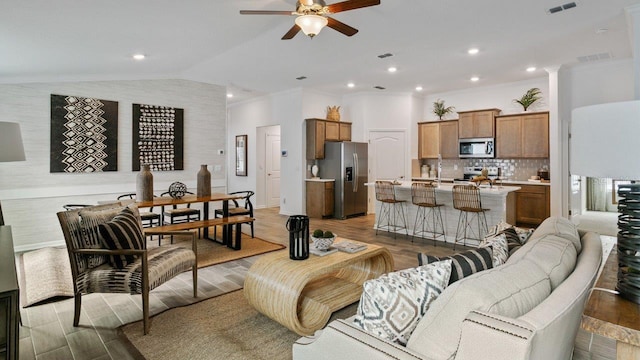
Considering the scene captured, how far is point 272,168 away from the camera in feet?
30.0

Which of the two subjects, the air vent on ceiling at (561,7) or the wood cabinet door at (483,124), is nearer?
the air vent on ceiling at (561,7)

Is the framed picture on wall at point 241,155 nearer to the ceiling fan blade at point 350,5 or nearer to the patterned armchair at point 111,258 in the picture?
the patterned armchair at point 111,258

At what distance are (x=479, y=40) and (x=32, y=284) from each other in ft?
19.0

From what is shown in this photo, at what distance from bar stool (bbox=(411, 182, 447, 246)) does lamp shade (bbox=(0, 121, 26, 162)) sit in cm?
464

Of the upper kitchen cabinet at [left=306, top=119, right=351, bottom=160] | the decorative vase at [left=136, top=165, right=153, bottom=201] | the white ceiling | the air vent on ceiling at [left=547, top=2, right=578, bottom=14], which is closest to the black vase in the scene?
the white ceiling

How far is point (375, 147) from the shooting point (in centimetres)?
804

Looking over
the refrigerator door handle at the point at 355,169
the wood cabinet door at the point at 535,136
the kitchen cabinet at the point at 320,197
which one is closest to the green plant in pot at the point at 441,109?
the wood cabinet door at the point at 535,136

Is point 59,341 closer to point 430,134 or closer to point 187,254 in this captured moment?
point 187,254

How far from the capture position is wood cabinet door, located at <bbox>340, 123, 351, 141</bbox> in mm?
7996

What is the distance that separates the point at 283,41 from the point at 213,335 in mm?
3534

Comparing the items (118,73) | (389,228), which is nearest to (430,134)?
(389,228)

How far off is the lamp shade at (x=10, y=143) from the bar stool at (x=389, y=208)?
4523 mm

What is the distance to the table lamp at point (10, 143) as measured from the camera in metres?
2.64

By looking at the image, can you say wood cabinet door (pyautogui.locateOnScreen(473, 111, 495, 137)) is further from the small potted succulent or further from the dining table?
the small potted succulent
